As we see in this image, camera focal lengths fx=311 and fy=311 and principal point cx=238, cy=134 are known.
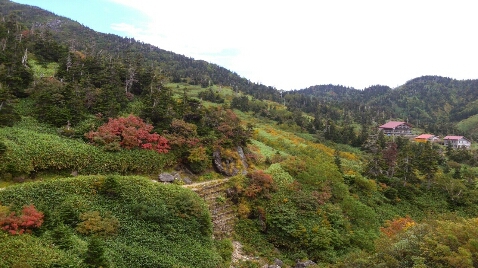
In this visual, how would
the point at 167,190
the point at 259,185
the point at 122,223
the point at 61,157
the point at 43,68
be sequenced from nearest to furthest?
the point at 122,223, the point at 167,190, the point at 61,157, the point at 259,185, the point at 43,68

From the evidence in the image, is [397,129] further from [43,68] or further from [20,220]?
[20,220]

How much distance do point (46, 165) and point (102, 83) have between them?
1363 cm

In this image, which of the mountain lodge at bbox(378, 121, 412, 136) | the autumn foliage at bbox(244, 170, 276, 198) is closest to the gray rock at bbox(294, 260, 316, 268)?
the autumn foliage at bbox(244, 170, 276, 198)

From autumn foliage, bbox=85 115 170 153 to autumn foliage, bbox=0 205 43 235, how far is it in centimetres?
752

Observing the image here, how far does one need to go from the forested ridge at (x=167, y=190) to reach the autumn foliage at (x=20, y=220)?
53 mm

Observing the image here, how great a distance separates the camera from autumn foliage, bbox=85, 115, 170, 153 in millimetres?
20438

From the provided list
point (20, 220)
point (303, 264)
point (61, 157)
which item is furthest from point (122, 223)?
point (303, 264)

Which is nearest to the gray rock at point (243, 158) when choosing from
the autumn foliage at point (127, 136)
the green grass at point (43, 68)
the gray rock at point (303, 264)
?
the autumn foliage at point (127, 136)

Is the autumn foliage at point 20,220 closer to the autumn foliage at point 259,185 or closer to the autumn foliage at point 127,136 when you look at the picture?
the autumn foliage at point 127,136

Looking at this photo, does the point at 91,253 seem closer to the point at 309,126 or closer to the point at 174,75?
the point at 309,126

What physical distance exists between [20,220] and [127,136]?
30.7 feet

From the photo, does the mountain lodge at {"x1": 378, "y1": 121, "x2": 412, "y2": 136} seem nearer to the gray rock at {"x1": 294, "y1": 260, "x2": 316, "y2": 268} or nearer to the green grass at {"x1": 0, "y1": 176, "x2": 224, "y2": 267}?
the gray rock at {"x1": 294, "y1": 260, "x2": 316, "y2": 268}

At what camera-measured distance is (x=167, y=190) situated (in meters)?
17.9

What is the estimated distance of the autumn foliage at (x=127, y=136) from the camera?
67.1 feet
